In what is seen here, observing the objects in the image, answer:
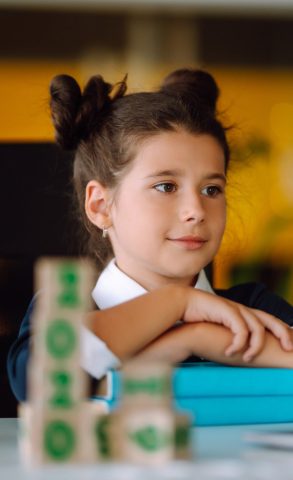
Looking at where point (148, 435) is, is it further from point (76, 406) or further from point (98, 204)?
point (98, 204)

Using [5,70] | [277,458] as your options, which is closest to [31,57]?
[5,70]

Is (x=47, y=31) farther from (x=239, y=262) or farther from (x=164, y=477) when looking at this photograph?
(x=164, y=477)

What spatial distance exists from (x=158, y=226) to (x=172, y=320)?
0.82 ft

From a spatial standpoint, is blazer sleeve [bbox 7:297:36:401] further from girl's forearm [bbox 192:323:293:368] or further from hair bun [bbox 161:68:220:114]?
hair bun [bbox 161:68:220:114]

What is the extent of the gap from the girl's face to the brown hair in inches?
1.2

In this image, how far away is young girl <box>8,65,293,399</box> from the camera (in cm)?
117

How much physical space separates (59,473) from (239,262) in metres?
3.18

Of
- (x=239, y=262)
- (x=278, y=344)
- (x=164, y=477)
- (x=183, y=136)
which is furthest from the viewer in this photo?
(x=239, y=262)

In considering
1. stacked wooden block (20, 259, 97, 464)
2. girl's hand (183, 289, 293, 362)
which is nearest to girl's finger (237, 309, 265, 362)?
girl's hand (183, 289, 293, 362)

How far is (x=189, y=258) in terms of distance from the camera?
4.73 ft

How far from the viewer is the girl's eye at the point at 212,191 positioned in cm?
146

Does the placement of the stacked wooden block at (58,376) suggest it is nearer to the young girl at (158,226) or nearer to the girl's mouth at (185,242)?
the young girl at (158,226)

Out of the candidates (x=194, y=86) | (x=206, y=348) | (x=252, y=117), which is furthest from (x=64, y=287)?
(x=252, y=117)

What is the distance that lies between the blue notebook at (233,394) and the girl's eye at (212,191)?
46 cm
